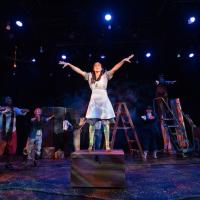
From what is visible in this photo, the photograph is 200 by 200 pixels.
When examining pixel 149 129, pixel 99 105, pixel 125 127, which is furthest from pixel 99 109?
pixel 149 129

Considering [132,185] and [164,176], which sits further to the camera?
[164,176]

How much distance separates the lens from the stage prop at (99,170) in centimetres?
447

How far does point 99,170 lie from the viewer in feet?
14.7

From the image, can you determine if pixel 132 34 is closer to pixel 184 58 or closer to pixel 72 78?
pixel 184 58

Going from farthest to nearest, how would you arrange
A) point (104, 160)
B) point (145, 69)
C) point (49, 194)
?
point (145, 69), point (104, 160), point (49, 194)

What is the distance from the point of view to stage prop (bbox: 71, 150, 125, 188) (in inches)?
176

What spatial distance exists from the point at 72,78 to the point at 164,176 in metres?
8.73

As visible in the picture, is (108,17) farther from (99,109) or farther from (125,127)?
(99,109)

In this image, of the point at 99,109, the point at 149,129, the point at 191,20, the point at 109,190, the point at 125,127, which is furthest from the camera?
the point at 149,129

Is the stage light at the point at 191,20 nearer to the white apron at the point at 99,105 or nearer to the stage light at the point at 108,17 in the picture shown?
the stage light at the point at 108,17

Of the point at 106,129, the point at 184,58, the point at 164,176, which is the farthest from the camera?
the point at 184,58

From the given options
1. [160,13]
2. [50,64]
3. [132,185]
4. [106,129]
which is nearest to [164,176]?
[132,185]

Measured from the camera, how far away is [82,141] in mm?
12305

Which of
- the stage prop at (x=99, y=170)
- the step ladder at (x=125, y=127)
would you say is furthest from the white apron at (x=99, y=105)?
the step ladder at (x=125, y=127)
